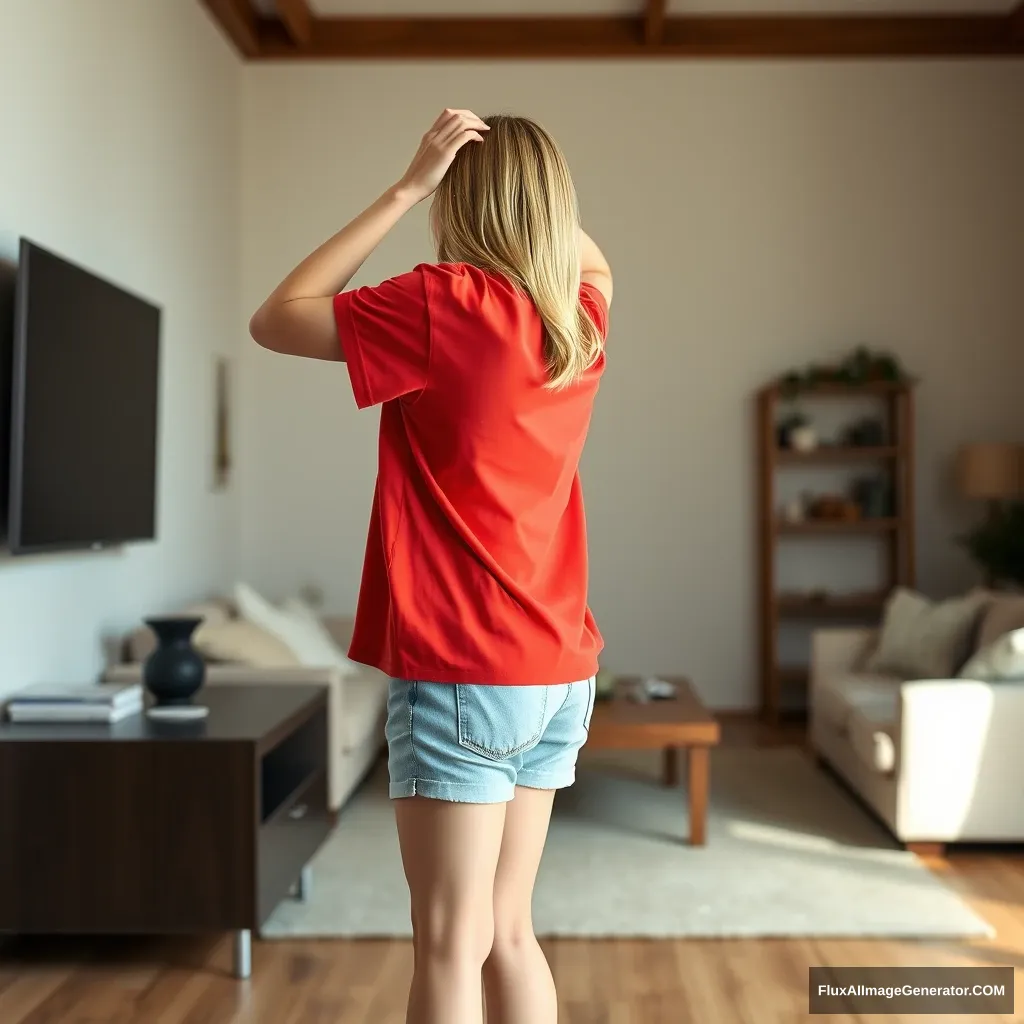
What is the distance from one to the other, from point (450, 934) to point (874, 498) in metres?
5.10

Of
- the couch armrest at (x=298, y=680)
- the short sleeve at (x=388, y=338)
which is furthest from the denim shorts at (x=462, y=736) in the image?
the couch armrest at (x=298, y=680)

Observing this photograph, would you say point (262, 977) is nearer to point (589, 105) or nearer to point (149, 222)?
point (149, 222)

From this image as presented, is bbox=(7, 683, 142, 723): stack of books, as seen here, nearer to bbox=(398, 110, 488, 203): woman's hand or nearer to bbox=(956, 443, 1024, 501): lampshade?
bbox=(398, 110, 488, 203): woman's hand

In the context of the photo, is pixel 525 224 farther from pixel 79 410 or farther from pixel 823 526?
pixel 823 526

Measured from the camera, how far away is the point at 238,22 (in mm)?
5918

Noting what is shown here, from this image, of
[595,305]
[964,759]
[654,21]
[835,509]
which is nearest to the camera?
[595,305]

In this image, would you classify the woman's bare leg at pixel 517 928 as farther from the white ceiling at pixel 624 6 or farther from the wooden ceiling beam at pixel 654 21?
the white ceiling at pixel 624 6

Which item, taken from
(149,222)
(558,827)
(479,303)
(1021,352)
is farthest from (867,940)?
(1021,352)

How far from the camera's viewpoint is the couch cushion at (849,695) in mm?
4391

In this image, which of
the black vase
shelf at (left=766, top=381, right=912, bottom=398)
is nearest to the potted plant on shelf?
shelf at (left=766, top=381, right=912, bottom=398)

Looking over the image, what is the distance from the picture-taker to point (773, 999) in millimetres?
2598

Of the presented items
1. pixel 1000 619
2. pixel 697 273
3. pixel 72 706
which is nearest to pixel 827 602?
pixel 1000 619

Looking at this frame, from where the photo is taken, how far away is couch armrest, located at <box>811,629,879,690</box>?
5188 millimetres

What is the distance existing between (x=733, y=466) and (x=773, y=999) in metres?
3.95
